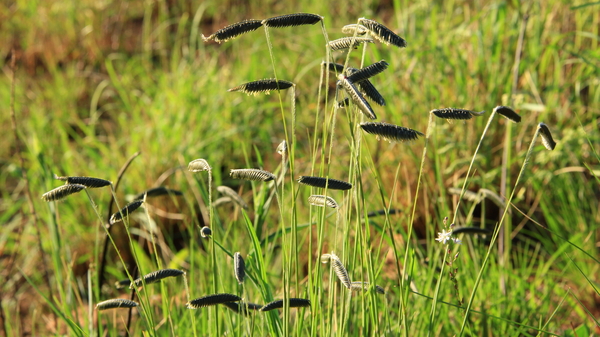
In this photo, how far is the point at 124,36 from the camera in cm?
539

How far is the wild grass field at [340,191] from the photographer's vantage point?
4.91 ft

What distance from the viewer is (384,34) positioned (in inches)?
38.3

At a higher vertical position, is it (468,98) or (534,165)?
(468,98)

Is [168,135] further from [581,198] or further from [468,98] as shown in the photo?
[581,198]

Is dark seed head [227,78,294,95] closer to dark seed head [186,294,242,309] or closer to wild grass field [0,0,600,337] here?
wild grass field [0,0,600,337]

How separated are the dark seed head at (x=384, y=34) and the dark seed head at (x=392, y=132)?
14cm

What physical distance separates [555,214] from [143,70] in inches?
126

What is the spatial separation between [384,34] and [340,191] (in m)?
1.47

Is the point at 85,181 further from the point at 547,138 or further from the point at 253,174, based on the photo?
the point at 547,138

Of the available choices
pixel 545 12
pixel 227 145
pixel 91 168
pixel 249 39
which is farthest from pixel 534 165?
pixel 249 39

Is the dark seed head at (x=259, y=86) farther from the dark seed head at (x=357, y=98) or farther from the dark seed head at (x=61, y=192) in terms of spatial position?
the dark seed head at (x=61, y=192)

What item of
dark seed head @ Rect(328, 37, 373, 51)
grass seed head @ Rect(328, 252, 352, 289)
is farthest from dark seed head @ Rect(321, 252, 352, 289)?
dark seed head @ Rect(328, 37, 373, 51)

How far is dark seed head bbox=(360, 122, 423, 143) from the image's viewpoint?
89 centimetres

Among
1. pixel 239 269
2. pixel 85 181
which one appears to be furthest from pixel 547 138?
pixel 85 181
